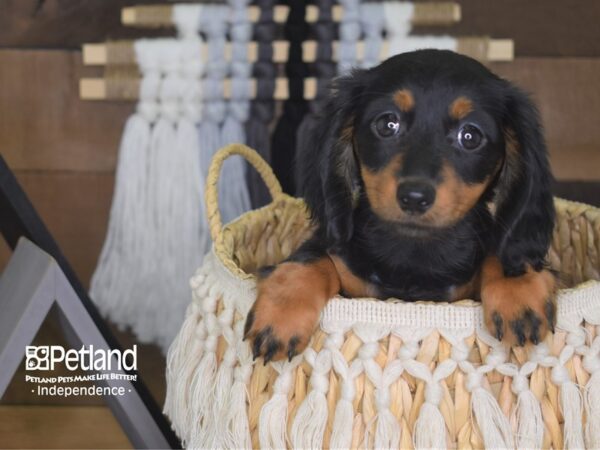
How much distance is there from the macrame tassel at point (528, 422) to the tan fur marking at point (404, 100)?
43 cm

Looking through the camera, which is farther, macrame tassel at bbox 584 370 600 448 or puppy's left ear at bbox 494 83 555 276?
puppy's left ear at bbox 494 83 555 276

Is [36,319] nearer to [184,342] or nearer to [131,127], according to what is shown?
[184,342]

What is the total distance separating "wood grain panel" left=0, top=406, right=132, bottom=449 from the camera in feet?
6.31

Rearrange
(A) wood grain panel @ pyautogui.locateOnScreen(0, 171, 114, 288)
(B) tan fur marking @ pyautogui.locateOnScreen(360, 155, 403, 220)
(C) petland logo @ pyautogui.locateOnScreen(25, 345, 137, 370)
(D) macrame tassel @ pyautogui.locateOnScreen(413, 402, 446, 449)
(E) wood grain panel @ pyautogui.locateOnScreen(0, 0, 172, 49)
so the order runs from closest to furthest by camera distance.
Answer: (D) macrame tassel @ pyautogui.locateOnScreen(413, 402, 446, 449), (B) tan fur marking @ pyautogui.locateOnScreen(360, 155, 403, 220), (C) petland logo @ pyautogui.locateOnScreen(25, 345, 137, 370), (E) wood grain panel @ pyautogui.locateOnScreen(0, 0, 172, 49), (A) wood grain panel @ pyautogui.locateOnScreen(0, 171, 114, 288)

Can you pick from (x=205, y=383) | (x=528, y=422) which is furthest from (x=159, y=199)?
(x=528, y=422)

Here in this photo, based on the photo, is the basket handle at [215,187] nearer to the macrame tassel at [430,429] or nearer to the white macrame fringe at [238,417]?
the white macrame fringe at [238,417]

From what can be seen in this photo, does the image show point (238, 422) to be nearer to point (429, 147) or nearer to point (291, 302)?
point (291, 302)

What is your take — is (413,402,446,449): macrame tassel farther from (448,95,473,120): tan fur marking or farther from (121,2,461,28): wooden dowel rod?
(121,2,461,28): wooden dowel rod

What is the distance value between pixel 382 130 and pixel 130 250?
0.80 metres

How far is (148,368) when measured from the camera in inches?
80.5

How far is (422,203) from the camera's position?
106 centimetres

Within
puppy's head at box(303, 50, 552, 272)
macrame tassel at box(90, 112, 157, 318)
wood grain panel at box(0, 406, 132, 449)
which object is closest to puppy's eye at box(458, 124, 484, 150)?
puppy's head at box(303, 50, 552, 272)

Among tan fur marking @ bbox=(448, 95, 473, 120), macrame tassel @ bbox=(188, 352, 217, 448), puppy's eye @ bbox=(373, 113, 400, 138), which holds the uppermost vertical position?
tan fur marking @ bbox=(448, 95, 473, 120)

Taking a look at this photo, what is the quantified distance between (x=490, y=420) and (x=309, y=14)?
40.9 inches
